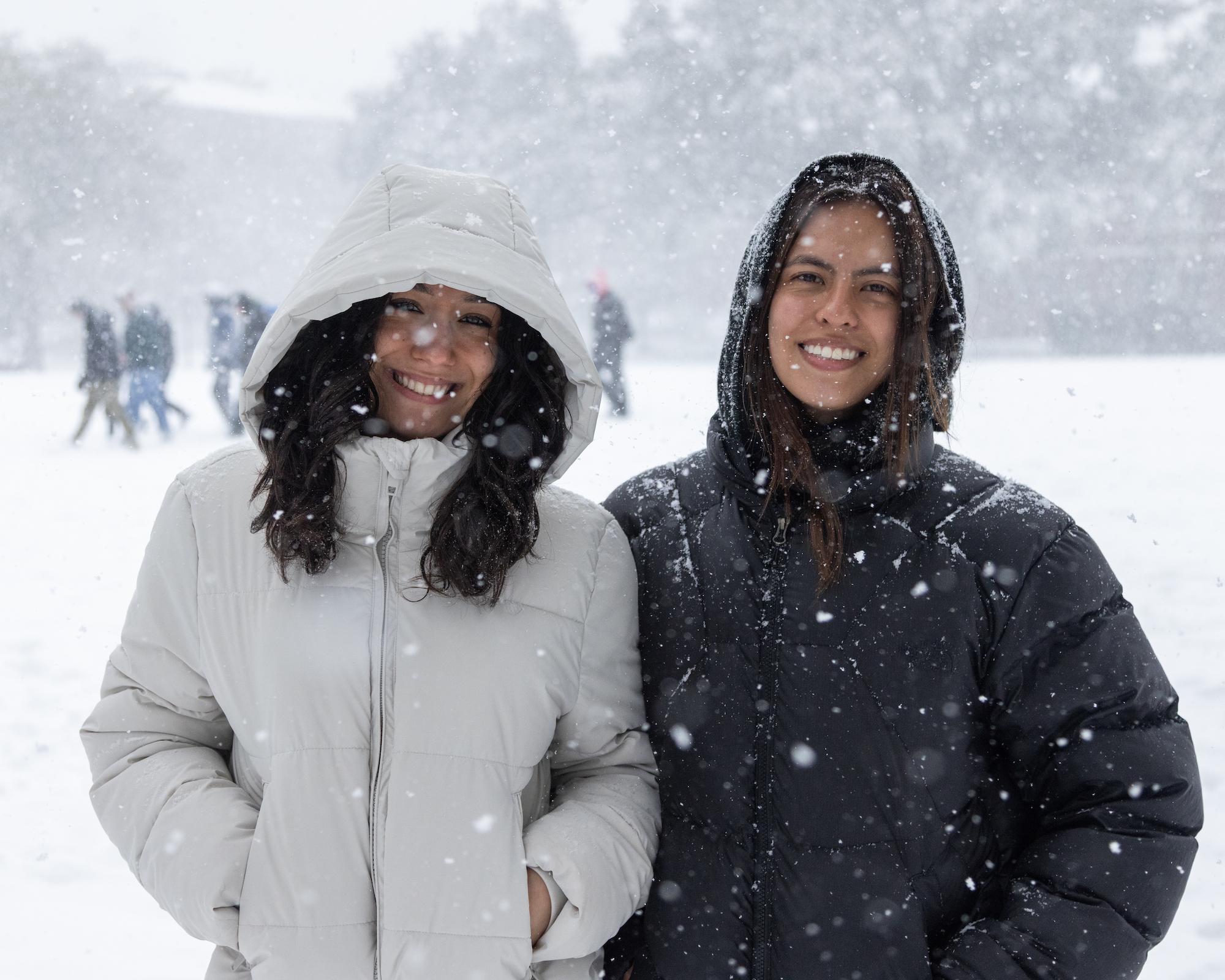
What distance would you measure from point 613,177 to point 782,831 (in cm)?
2283

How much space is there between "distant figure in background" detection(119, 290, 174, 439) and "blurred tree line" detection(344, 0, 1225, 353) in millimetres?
11236

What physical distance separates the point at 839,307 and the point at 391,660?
87cm

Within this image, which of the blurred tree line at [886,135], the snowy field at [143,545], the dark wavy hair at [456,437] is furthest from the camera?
the blurred tree line at [886,135]

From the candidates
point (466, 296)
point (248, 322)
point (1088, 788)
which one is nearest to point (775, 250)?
point (466, 296)

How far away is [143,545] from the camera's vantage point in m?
6.68

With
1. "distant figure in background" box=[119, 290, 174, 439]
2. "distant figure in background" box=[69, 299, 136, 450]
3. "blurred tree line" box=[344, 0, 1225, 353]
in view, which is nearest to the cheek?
"distant figure in background" box=[69, 299, 136, 450]

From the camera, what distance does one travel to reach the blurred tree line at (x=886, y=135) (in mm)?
16391

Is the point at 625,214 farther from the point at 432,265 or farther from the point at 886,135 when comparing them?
the point at 432,265

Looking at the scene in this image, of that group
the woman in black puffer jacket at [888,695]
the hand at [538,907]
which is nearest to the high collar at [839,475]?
the woman in black puffer jacket at [888,695]

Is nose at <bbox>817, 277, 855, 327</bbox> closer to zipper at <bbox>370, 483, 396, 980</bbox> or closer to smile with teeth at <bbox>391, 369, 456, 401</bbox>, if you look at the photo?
smile with teeth at <bbox>391, 369, 456, 401</bbox>

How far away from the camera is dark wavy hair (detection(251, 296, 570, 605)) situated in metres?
1.49

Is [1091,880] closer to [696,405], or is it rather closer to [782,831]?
[782,831]

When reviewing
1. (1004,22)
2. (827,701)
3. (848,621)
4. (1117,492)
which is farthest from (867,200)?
(1004,22)

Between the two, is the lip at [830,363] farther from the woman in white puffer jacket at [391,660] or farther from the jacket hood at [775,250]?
the woman in white puffer jacket at [391,660]
